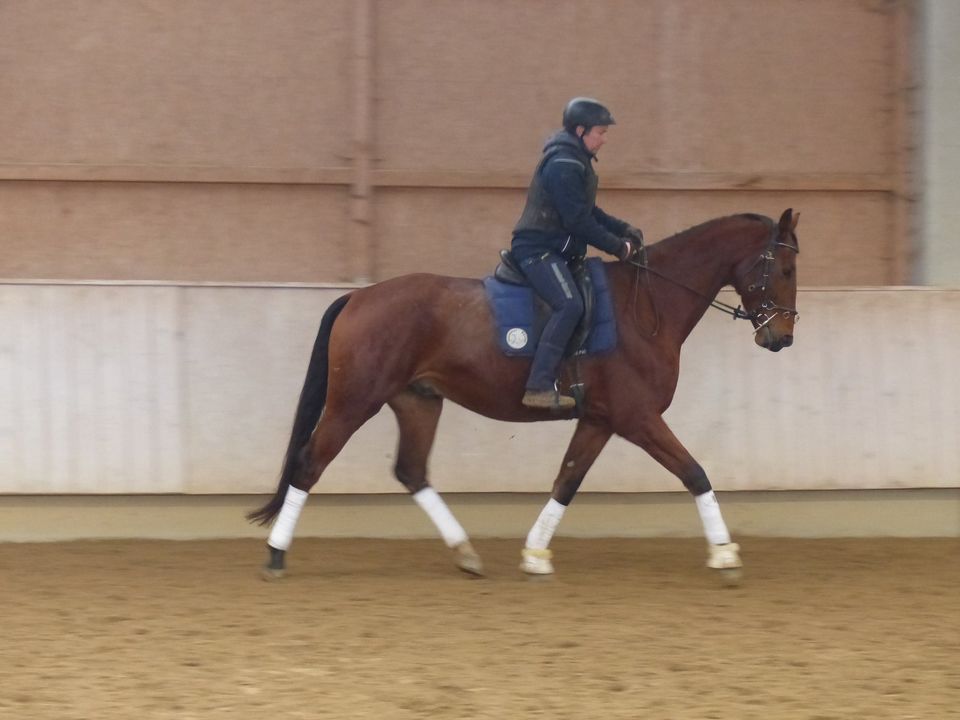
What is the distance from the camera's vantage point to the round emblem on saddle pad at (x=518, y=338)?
717 cm

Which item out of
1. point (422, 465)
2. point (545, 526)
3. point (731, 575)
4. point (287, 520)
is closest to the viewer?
point (731, 575)

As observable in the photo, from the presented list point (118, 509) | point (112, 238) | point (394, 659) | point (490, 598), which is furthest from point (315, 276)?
point (394, 659)

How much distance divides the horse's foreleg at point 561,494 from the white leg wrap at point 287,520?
4.61 feet

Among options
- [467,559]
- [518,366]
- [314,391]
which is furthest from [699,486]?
[314,391]

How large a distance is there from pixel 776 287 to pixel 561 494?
1.81 m

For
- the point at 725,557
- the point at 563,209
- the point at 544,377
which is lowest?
the point at 725,557

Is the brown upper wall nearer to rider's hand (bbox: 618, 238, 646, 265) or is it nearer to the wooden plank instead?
the wooden plank

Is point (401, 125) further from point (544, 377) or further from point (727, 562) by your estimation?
point (727, 562)

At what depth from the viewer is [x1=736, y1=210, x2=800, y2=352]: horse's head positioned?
725 centimetres

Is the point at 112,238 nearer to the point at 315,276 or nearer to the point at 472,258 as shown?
the point at 315,276

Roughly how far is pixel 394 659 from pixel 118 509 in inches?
143

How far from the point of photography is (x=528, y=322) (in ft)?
23.6

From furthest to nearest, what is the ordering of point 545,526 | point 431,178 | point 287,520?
point 431,178
point 545,526
point 287,520

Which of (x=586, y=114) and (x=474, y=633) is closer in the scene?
(x=474, y=633)
